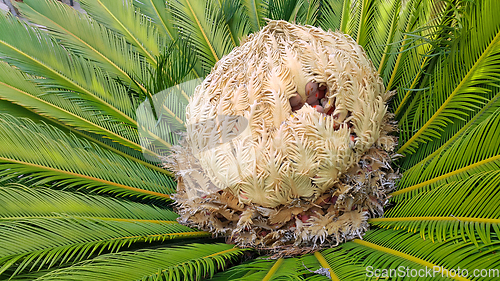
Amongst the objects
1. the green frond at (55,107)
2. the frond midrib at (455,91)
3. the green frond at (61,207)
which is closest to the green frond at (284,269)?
the green frond at (61,207)

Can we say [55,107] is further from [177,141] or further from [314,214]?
[314,214]

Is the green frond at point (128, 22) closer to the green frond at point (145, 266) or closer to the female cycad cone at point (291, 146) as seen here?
the female cycad cone at point (291, 146)

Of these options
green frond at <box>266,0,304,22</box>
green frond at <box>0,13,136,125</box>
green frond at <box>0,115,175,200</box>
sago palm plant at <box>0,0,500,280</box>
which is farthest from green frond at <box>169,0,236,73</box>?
green frond at <box>0,115,175,200</box>

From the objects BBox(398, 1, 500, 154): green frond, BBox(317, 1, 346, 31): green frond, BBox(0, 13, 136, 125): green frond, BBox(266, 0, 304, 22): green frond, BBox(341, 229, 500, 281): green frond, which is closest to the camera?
BBox(341, 229, 500, 281): green frond

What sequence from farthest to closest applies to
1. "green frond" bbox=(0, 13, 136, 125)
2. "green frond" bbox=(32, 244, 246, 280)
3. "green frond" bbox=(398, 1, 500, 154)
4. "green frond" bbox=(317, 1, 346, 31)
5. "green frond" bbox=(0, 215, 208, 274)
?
1. "green frond" bbox=(317, 1, 346, 31)
2. "green frond" bbox=(0, 13, 136, 125)
3. "green frond" bbox=(398, 1, 500, 154)
4. "green frond" bbox=(0, 215, 208, 274)
5. "green frond" bbox=(32, 244, 246, 280)

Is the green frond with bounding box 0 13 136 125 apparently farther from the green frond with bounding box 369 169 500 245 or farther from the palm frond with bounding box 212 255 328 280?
the green frond with bounding box 369 169 500 245

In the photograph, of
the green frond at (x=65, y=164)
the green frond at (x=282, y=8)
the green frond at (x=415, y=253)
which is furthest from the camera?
the green frond at (x=282, y=8)

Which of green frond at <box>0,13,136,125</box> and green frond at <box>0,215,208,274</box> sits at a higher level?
green frond at <box>0,13,136,125</box>
